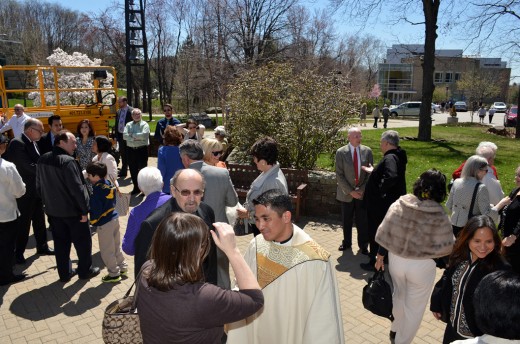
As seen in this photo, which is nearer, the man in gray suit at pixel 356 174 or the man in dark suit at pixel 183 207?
the man in dark suit at pixel 183 207

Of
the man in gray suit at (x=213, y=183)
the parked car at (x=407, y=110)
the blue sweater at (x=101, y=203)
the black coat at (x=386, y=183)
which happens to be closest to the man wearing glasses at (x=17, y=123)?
the blue sweater at (x=101, y=203)

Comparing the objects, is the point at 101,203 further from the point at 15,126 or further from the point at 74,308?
Result: the point at 15,126

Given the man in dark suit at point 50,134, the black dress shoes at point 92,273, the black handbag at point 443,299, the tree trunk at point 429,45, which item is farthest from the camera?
the tree trunk at point 429,45

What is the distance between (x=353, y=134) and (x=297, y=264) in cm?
396

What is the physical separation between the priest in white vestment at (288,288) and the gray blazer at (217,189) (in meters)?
1.65

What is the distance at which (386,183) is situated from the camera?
16.5ft

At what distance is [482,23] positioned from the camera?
57.8ft

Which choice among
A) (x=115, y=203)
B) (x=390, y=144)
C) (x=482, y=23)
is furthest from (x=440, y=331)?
(x=482, y=23)

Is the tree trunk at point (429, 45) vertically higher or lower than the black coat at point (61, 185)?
higher

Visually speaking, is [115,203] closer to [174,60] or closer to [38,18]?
[174,60]

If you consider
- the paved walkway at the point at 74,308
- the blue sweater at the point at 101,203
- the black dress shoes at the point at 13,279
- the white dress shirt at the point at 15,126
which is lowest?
the paved walkway at the point at 74,308

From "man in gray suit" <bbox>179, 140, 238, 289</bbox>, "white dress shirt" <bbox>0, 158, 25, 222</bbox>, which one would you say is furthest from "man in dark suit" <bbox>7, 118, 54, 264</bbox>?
"man in gray suit" <bbox>179, 140, 238, 289</bbox>

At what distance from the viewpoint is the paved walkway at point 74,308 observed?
13.8ft

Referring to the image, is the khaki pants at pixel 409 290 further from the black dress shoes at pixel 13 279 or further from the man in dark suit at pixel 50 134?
the man in dark suit at pixel 50 134
